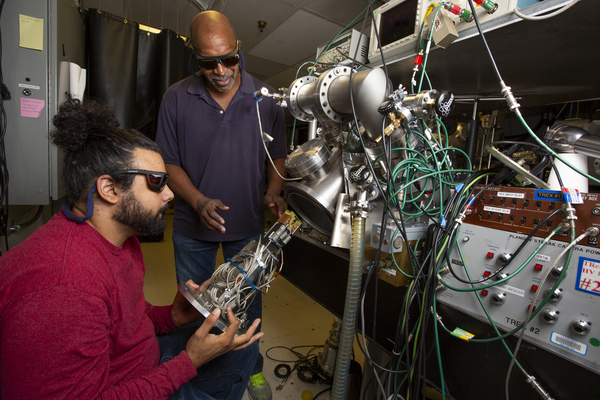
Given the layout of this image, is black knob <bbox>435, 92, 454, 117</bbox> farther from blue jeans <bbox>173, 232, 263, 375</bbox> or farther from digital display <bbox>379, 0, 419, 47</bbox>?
blue jeans <bbox>173, 232, 263, 375</bbox>

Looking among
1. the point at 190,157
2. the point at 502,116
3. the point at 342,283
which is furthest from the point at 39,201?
the point at 502,116

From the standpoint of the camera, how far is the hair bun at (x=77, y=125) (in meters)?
0.73

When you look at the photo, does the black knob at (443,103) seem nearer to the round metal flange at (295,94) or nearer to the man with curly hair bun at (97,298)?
the round metal flange at (295,94)

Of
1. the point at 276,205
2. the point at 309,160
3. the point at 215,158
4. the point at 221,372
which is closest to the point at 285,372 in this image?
the point at 221,372

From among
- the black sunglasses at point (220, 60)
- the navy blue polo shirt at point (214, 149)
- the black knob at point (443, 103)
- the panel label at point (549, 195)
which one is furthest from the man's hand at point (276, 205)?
the panel label at point (549, 195)

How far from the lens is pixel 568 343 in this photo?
589 millimetres

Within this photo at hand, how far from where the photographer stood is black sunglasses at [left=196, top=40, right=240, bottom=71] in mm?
1152

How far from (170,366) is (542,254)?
89 cm

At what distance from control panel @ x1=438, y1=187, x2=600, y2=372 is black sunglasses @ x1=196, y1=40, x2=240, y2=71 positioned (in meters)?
1.02

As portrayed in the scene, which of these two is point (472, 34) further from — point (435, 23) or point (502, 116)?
point (502, 116)

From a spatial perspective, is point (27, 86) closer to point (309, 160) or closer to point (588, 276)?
point (309, 160)

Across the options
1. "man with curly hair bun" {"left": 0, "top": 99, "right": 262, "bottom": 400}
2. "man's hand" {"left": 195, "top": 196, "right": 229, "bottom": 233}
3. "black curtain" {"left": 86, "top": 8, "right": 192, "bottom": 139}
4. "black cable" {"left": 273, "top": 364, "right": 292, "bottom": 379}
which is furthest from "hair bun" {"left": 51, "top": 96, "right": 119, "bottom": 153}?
"black curtain" {"left": 86, "top": 8, "right": 192, "bottom": 139}

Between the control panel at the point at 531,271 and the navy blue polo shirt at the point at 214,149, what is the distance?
87 cm

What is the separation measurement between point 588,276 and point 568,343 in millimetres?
141
